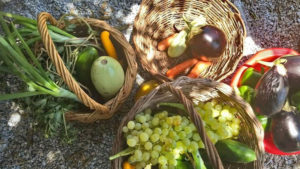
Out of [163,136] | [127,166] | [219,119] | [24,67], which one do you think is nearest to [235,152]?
[219,119]

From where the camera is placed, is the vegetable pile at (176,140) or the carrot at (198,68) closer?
the vegetable pile at (176,140)

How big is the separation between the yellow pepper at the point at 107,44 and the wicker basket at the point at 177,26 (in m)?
0.10

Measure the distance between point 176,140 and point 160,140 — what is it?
5cm

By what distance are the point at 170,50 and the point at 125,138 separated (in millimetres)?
519

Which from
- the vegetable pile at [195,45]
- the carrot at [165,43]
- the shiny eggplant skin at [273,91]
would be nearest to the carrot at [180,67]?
the vegetable pile at [195,45]

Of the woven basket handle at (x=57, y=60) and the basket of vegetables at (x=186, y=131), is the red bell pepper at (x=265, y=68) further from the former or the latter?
the woven basket handle at (x=57, y=60)

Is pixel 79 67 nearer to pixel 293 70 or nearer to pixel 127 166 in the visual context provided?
pixel 127 166

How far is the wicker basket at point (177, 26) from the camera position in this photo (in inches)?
48.5

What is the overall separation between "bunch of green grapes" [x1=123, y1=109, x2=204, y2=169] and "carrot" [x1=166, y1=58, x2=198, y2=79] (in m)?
0.39

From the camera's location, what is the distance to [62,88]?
3.44 ft

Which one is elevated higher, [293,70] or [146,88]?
[293,70]

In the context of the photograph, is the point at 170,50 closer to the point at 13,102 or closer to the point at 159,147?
the point at 159,147

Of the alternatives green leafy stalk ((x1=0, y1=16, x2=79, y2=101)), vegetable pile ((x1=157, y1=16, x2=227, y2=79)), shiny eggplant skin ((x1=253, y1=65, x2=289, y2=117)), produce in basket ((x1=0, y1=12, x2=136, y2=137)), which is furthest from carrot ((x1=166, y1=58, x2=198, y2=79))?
green leafy stalk ((x1=0, y1=16, x2=79, y2=101))

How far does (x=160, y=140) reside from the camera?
3.03 ft
